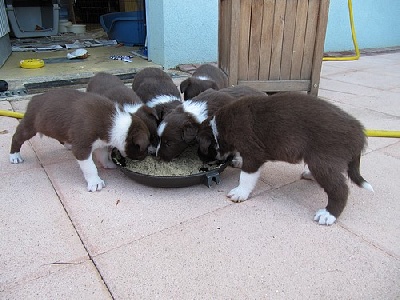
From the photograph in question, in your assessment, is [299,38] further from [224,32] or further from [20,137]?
[20,137]

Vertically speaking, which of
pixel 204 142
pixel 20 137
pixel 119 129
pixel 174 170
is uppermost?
pixel 119 129

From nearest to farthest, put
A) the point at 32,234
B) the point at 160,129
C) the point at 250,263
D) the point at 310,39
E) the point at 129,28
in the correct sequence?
the point at 250,263, the point at 32,234, the point at 160,129, the point at 310,39, the point at 129,28

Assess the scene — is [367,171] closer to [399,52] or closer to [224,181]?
[224,181]

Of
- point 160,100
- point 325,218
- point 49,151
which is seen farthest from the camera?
point 160,100

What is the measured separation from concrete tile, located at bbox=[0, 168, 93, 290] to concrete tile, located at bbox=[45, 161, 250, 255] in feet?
0.30

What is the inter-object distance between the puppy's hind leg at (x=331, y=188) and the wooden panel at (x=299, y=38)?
3.32 metres

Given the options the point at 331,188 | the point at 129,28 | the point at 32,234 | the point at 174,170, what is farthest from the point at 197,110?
the point at 129,28

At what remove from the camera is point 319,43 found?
5.53m

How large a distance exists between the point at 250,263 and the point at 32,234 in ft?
5.24

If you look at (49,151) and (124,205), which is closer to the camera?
(124,205)

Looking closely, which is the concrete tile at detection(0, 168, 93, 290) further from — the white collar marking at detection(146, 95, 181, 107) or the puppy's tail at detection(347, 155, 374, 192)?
the puppy's tail at detection(347, 155, 374, 192)

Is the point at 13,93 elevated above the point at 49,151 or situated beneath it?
elevated above

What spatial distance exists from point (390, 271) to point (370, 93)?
5.04 m

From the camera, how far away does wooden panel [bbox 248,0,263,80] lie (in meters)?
5.29
